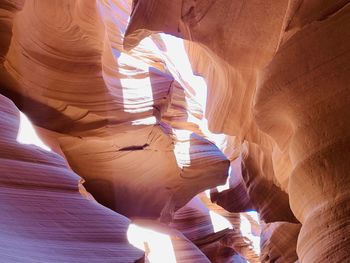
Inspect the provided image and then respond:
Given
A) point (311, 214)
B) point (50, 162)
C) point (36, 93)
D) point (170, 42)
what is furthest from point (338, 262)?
point (170, 42)

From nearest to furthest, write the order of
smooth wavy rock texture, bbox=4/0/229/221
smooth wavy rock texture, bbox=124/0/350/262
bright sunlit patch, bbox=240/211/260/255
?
smooth wavy rock texture, bbox=124/0/350/262 < smooth wavy rock texture, bbox=4/0/229/221 < bright sunlit patch, bbox=240/211/260/255

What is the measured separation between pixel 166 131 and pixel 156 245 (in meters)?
1.15

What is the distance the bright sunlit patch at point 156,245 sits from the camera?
4492mm

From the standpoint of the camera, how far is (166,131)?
16.1 feet

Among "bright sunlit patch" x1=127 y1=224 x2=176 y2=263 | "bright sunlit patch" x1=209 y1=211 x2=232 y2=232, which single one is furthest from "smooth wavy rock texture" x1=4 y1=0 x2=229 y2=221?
"bright sunlit patch" x1=209 y1=211 x2=232 y2=232

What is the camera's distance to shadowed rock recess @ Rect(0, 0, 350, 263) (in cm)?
220

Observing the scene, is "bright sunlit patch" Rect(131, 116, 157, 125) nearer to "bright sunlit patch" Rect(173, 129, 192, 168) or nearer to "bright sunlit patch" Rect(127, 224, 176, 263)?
"bright sunlit patch" Rect(173, 129, 192, 168)

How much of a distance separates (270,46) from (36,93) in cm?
209

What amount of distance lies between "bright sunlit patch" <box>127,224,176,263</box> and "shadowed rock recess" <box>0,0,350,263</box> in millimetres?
19

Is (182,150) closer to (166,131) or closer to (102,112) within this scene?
(166,131)

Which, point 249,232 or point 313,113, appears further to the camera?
point 249,232

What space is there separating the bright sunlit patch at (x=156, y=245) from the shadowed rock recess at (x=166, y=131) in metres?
0.02

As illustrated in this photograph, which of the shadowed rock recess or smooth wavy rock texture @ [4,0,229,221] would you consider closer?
the shadowed rock recess

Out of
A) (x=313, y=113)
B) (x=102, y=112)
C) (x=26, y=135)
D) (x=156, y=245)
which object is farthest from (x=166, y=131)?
(x=313, y=113)
